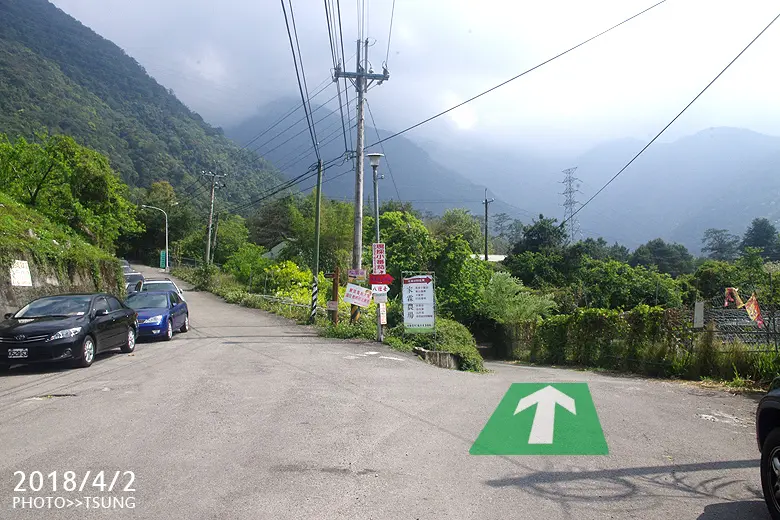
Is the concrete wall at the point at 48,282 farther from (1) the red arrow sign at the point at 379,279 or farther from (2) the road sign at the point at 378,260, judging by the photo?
(2) the road sign at the point at 378,260

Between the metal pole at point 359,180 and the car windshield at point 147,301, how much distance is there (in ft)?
20.2

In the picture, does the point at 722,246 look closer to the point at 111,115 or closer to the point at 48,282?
the point at 48,282

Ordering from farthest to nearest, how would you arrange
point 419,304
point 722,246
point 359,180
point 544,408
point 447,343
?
point 722,246
point 359,180
point 447,343
point 419,304
point 544,408

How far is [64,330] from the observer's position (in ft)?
38.2

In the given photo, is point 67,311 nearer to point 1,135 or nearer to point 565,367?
point 565,367

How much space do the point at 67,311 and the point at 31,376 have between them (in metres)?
1.87

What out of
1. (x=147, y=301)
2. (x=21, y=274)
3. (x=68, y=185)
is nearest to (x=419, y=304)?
(x=147, y=301)

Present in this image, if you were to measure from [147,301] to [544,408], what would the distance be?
45.1 feet

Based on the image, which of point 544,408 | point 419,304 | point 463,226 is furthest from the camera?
point 463,226

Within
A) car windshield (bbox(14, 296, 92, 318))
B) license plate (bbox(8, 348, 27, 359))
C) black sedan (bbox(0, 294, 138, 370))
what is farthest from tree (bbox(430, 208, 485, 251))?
license plate (bbox(8, 348, 27, 359))

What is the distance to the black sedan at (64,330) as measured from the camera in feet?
36.9

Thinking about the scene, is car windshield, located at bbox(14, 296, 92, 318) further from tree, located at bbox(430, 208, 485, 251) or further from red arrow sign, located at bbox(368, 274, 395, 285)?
tree, located at bbox(430, 208, 485, 251)

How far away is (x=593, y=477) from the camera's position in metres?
5.55
